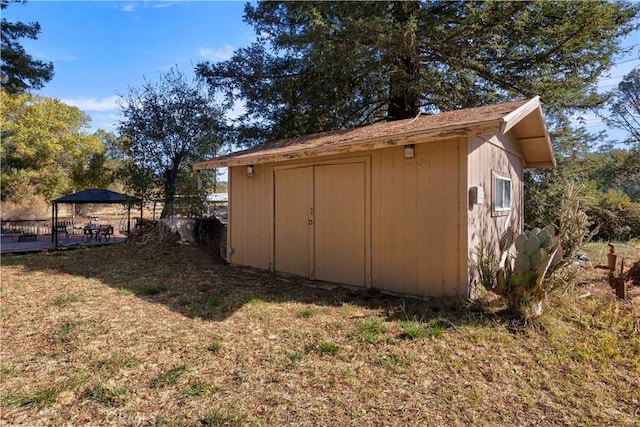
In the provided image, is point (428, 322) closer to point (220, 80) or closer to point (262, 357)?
point (262, 357)

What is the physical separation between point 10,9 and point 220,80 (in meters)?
6.02

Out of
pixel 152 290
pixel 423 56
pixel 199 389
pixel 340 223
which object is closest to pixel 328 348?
pixel 199 389

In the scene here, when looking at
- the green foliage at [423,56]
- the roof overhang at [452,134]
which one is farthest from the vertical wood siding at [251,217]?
the green foliage at [423,56]

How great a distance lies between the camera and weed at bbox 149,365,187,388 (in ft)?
8.82

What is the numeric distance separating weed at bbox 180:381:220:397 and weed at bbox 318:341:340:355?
1.00 meters

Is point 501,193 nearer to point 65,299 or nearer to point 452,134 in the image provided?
point 452,134

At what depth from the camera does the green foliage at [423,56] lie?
771cm

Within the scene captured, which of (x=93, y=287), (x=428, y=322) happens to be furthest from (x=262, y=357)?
(x=93, y=287)

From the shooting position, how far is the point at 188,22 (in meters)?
8.17

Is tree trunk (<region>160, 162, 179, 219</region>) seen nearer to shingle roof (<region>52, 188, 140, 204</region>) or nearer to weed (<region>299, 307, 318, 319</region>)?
shingle roof (<region>52, 188, 140, 204</region>)

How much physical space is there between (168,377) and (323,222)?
3.58 meters

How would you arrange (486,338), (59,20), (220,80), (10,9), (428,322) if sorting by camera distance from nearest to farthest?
(486,338) → (428,322) → (59,20) → (10,9) → (220,80)

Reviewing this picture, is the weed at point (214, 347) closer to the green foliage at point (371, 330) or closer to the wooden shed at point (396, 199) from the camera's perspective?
the green foliage at point (371, 330)

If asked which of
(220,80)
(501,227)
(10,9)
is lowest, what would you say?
(501,227)
